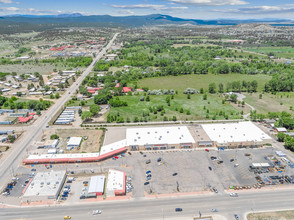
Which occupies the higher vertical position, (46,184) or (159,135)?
(159,135)

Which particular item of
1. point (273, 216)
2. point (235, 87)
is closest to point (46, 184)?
point (273, 216)

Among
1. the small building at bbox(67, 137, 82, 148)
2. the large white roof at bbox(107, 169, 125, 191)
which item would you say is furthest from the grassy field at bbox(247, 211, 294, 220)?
the small building at bbox(67, 137, 82, 148)

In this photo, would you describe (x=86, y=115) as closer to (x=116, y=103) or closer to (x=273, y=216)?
(x=116, y=103)

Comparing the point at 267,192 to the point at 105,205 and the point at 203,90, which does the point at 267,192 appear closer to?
the point at 105,205

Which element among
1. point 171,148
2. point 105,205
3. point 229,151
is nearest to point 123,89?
point 171,148

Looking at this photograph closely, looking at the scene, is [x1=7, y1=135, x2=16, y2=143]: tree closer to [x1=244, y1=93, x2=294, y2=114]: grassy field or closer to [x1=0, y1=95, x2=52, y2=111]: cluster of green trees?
[x1=0, y1=95, x2=52, y2=111]: cluster of green trees
